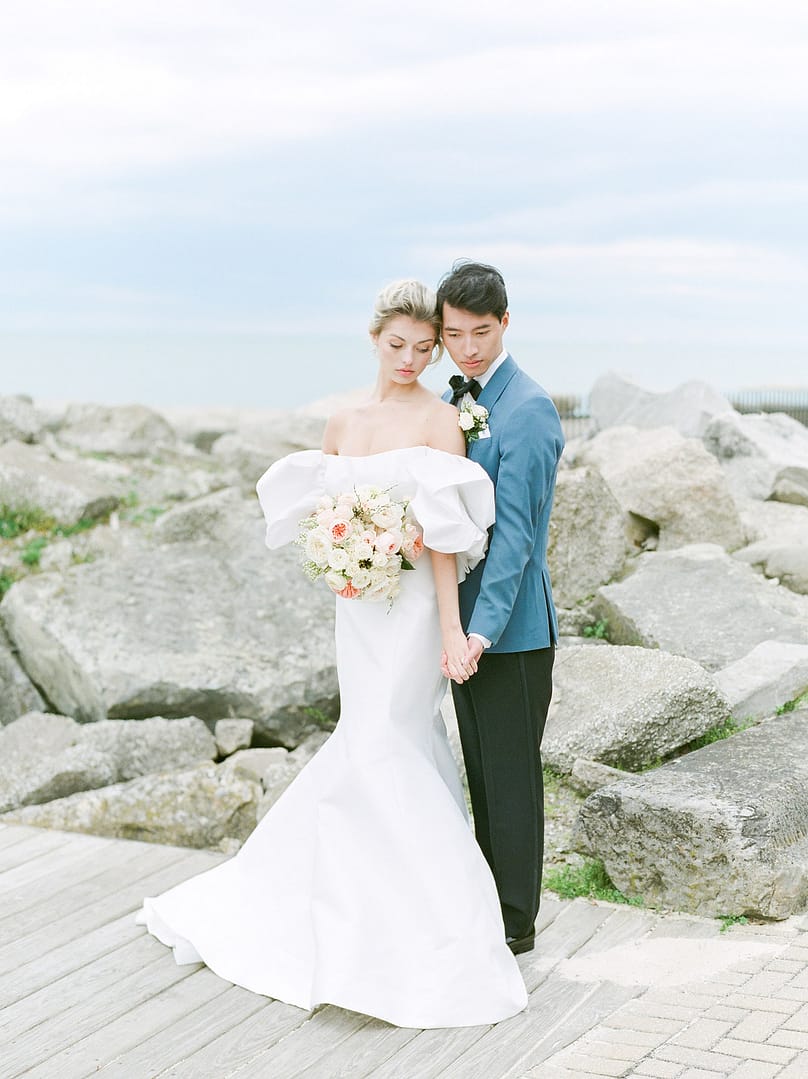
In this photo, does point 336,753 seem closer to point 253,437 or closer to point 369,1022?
point 369,1022

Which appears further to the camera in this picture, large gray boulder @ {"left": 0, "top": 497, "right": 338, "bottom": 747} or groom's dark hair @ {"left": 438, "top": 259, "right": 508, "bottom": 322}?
large gray boulder @ {"left": 0, "top": 497, "right": 338, "bottom": 747}

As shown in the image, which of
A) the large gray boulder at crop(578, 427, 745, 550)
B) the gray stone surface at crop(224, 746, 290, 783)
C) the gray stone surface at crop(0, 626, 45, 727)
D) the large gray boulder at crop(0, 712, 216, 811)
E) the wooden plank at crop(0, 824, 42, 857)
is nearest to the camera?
the wooden plank at crop(0, 824, 42, 857)

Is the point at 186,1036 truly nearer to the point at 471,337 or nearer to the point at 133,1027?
the point at 133,1027

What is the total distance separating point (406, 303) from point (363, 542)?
755 millimetres

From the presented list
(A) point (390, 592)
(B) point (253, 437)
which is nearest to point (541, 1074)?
(A) point (390, 592)

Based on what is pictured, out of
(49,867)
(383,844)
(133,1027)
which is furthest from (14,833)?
(383,844)

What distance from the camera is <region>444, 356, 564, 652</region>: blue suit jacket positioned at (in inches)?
150

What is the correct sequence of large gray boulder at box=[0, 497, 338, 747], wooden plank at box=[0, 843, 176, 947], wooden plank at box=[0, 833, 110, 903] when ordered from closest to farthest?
1. wooden plank at box=[0, 843, 176, 947]
2. wooden plank at box=[0, 833, 110, 903]
3. large gray boulder at box=[0, 497, 338, 747]

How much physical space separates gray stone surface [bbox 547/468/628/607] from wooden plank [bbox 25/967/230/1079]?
169 inches

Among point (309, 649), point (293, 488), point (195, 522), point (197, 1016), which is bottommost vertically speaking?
point (197, 1016)

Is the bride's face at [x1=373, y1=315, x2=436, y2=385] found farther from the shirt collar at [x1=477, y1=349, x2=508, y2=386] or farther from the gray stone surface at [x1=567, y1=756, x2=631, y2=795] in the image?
the gray stone surface at [x1=567, y1=756, x2=631, y2=795]

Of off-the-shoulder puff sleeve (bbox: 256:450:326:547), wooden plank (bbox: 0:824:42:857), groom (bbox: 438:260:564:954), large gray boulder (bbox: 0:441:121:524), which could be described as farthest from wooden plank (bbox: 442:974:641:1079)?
large gray boulder (bbox: 0:441:121:524)

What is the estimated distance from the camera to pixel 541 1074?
133 inches

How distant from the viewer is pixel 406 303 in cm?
379
